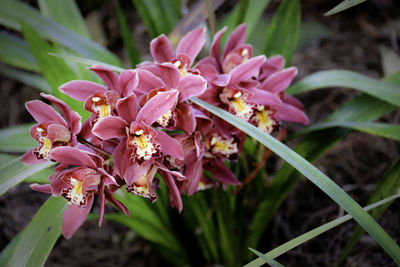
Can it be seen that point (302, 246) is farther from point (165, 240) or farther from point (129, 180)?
point (129, 180)

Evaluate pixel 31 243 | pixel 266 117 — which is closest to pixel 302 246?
pixel 266 117

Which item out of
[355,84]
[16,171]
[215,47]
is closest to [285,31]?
[355,84]

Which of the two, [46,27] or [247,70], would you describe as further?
[46,27]

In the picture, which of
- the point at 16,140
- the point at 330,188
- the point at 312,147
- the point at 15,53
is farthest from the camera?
the point at 15,53

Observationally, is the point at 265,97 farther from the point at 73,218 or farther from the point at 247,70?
the point at 73,218

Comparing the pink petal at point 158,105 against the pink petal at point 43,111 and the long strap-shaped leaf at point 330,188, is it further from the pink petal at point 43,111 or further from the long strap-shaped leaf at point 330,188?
the pink petal at point 43,111

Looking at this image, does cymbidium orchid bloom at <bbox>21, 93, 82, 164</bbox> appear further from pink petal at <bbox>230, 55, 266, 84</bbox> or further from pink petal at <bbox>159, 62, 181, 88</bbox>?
pink petal at <bbox>230, 55, 266, 84</bbox>
